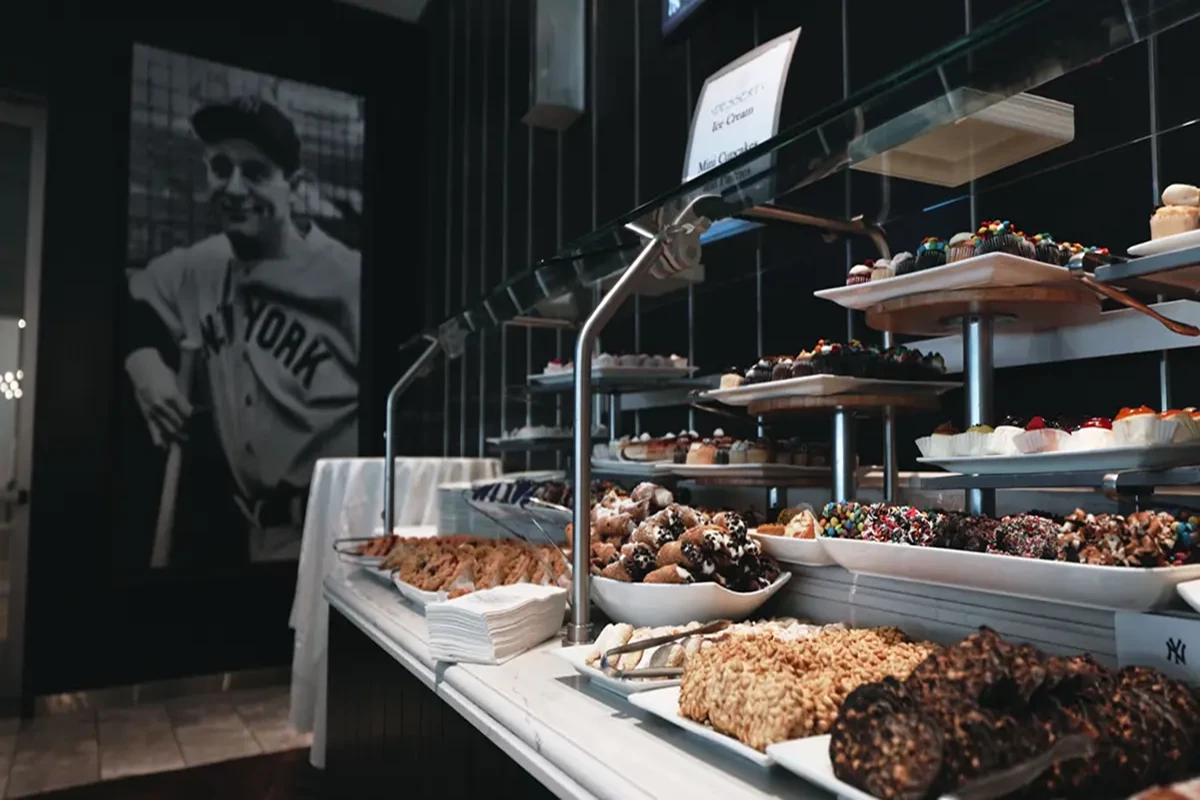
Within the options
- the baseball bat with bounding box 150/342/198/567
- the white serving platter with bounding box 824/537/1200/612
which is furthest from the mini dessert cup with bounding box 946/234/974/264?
the baseball bat with bounding box 150/342/198/567

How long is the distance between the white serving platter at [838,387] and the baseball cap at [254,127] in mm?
4526

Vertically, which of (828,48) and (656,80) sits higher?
(656,80)

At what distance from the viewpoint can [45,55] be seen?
4.62m

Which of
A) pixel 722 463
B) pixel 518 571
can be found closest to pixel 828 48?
pixel 722 463

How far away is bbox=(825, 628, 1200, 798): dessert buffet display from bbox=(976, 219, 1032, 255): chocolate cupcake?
0.64m

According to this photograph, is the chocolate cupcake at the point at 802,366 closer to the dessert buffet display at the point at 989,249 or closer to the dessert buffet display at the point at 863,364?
the dessert buffet display at the point at 863,364

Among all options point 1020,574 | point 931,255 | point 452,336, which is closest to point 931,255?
point 931,255

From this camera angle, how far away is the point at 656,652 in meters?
1.20

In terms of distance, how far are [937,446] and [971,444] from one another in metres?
0.05

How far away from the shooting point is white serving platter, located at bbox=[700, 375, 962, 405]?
4.93 feet

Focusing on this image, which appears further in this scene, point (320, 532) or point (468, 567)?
point (320, 532)

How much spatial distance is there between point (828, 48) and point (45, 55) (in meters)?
4.26

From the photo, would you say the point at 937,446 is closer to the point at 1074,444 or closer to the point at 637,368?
the point at 1074,444

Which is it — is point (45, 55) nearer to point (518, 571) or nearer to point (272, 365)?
point (272, 365)
